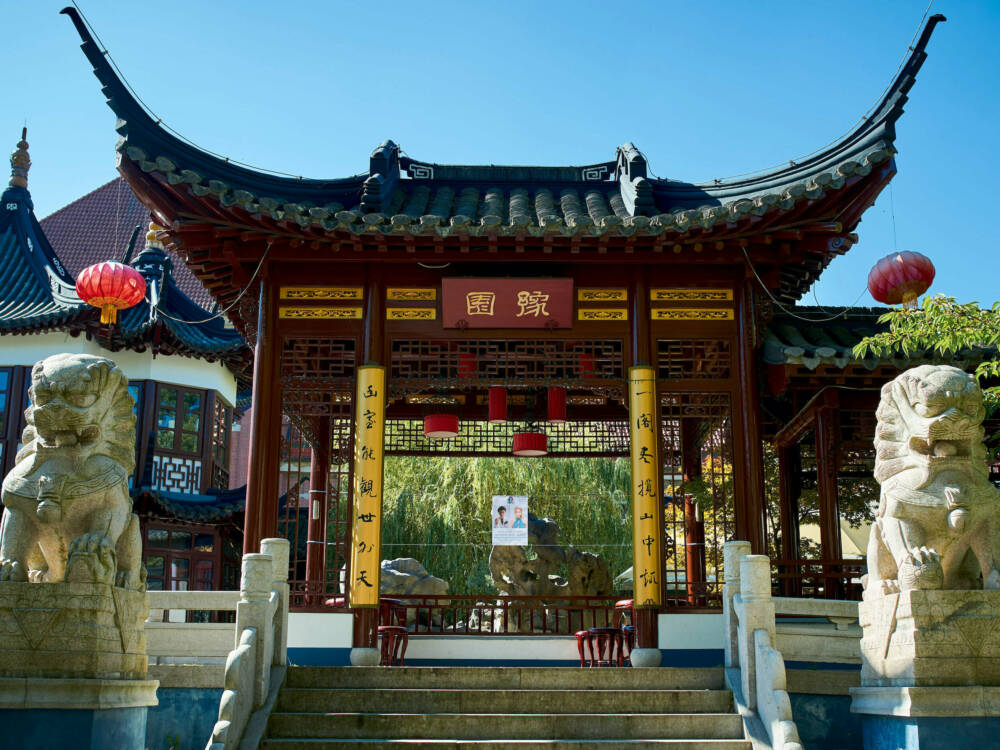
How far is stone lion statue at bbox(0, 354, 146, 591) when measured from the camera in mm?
5516

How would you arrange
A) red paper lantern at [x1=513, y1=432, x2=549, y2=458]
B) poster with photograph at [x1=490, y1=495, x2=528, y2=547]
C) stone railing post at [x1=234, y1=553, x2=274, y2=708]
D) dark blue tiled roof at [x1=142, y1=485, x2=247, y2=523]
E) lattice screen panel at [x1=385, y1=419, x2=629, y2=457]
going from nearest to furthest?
stone railing post at [x1=234, y1=553, x2=274, y2=708], red paper lantern at [x1=513, y1=432, x2=549, y2=458], lattice screen panel at [x1=385, y1=419, x2=629, y2=457], poster with photograph at [x1=490, y1=495, x2=528, y2=547], dark blue tiled roof at [x1=142, y1=485, x2=247, y2=523]

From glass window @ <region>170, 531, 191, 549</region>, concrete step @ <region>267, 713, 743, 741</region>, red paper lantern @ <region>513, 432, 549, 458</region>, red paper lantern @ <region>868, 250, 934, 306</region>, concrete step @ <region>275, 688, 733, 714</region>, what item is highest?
red paper lantern @ <region>868, 250, 934, 306</region>

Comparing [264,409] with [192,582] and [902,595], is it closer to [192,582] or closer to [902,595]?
[902,595]

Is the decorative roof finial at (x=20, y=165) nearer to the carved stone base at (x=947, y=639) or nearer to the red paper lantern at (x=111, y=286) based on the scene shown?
the red paper lantern at (x=111, y=286)

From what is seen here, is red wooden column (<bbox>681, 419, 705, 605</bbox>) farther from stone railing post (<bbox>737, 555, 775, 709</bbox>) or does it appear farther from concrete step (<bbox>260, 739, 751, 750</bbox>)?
concrete step (<bbox>260, 739, 751, 750</bbox>)

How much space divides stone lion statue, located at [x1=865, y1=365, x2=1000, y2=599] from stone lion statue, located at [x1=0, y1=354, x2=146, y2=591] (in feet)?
13.7

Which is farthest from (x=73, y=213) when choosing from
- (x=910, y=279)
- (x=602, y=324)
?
(x=910, y=279)

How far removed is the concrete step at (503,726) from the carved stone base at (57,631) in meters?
1.45

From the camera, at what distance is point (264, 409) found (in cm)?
912

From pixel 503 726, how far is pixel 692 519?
19.8 ft

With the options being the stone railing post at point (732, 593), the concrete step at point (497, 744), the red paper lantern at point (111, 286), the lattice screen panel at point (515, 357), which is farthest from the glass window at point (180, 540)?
the stone railing post at point (732, 593)

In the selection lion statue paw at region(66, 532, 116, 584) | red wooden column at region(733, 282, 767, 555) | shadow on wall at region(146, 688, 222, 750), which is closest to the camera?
lion statue paw at region(66, 532, 116, 584)

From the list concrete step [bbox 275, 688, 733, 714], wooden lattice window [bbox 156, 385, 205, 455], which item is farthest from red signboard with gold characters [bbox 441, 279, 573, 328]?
wooden lattice window [bbox 156, 385, 205, 455]

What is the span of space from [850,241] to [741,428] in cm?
198
